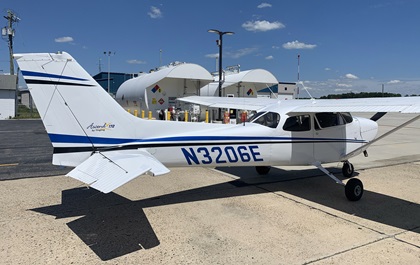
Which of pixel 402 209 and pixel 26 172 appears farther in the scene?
pixel 26 172

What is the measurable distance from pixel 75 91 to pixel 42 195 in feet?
9.41

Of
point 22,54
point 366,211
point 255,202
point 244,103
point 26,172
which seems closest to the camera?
point 22,54

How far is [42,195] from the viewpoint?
→ 6.66 metres

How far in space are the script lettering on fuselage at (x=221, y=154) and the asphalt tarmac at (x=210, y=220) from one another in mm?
888

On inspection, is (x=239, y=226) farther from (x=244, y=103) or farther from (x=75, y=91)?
(x=244, y=103)

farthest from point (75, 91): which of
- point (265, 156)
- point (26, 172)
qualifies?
point (26, 172)

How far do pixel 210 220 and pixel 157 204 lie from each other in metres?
1.31

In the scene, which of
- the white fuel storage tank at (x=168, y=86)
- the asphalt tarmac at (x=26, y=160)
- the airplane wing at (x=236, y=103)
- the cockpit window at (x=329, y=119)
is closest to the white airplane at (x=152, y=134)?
the cockpit window at (x=329, y=119)

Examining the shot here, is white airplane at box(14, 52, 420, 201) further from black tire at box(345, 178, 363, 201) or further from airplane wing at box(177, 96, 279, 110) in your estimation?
airplane wing at box(177, 96, 279, 110)

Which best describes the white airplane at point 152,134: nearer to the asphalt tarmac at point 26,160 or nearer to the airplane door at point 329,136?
the airplane door at point 329,136

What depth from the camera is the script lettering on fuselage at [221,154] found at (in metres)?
5.92

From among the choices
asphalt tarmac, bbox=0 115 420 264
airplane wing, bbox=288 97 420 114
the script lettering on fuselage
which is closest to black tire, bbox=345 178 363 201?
asphalt tarmac, bbox=0 115 420 264

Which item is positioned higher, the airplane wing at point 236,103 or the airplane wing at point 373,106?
the airplane wing at point 236,103

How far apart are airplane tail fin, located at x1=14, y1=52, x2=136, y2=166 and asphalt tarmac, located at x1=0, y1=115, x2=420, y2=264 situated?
51.4 inches
